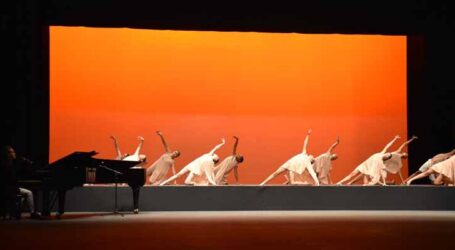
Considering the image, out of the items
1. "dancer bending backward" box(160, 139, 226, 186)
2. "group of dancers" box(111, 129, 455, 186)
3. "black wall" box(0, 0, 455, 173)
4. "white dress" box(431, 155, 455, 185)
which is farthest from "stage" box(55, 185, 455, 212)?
"black wall" box(0, 0, 455, 173)

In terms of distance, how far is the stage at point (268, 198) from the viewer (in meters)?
12.4

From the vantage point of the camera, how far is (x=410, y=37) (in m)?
14.4

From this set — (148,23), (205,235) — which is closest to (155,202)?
(148,23)

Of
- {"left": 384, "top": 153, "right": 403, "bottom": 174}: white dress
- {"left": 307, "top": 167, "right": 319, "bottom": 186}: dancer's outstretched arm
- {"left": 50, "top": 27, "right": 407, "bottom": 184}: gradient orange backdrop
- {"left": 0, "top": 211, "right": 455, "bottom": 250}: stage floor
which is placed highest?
{"left": 50, "top": 27, "right": 407, "bottom": 184}: gradient orange backdrop

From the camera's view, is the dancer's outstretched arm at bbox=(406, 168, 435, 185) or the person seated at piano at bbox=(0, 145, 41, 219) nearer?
the person seated at piano at bbox=(0, 145, 41, 219)

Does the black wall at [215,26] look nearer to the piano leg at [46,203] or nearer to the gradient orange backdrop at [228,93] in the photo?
the piano leg at [46,203]

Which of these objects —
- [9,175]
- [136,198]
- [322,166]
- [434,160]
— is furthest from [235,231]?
[434,160]

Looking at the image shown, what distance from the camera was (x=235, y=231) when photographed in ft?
26.9

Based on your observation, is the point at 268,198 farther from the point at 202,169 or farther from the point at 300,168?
the point at 202,169

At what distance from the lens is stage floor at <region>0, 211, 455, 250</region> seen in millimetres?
6625

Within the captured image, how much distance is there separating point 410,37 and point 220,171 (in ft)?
13.3

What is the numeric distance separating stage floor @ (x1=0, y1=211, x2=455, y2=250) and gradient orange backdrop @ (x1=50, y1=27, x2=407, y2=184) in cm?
412

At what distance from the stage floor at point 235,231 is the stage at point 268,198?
0.74 meters

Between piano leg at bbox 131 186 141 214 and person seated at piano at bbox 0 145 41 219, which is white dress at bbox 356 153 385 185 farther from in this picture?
person seated at piano at bbox 0 145 41 219
